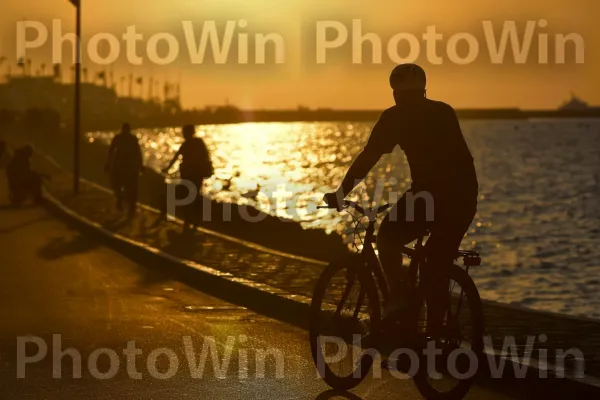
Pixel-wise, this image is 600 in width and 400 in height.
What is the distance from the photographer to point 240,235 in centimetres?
2459

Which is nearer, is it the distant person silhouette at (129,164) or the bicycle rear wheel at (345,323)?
the bicycle rear wheel at (345,323)

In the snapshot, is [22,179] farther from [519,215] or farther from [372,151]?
[519,215]

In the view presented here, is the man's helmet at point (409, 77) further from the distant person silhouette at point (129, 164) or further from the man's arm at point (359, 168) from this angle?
the distant person silhouette at point (129, 164)

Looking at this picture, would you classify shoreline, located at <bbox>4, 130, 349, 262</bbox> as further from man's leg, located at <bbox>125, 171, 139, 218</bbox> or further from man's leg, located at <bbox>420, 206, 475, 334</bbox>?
man's leg, located at <bbox>420, 206, 475, 334</bbox>

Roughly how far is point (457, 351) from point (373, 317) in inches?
25.1

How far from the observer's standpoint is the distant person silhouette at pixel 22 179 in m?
28.0

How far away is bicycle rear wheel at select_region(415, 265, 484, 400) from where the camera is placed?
7570 mm

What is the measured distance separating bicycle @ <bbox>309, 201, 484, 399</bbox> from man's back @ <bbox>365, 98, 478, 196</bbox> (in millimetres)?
371

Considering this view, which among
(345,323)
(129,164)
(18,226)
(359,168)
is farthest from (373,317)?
(129,164)

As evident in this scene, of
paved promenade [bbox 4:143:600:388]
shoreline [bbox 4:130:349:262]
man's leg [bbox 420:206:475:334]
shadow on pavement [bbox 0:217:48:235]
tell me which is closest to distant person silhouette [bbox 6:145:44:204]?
paved promenade [bbox 4:143:600:388]

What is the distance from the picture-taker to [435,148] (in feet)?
25.4

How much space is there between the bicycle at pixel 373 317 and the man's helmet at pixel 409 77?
78 cm

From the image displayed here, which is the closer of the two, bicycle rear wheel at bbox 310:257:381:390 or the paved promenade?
bicycle rear wheel at bbox 310:257:381:390

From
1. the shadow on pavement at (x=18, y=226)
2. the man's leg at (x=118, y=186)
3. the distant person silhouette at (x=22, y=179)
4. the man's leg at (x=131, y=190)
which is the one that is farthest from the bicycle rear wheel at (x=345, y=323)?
the distant person silhouette at (x=22, y=179)
